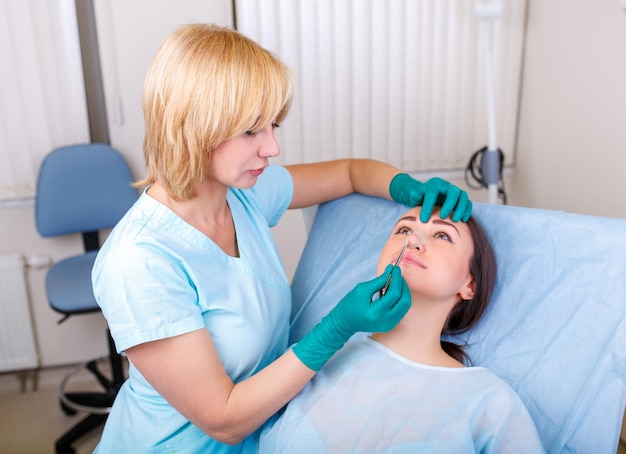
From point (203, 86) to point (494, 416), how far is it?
0.69 meters

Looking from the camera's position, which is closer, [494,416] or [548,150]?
[494,416]

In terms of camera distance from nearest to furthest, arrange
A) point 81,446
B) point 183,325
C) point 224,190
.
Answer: point 183,325 → point 224,190 → point 81,446

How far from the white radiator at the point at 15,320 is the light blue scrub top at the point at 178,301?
1262 mm

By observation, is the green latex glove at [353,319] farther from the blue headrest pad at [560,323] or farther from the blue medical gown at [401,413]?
the blue headrest pad at [560,323]

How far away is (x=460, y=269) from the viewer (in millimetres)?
1123

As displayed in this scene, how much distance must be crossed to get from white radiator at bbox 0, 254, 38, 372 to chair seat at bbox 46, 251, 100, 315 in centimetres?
26

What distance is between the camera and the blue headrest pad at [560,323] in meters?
1.00

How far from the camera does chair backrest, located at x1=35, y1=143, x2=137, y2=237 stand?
81.0 inches

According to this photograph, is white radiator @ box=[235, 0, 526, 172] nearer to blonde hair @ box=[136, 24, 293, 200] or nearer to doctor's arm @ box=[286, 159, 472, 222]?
doctor's arm @ box=[286, 159, 472, 222]

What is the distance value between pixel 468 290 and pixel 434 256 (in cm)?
11

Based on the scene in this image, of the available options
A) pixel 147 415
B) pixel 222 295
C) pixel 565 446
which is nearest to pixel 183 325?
pixel 222 295

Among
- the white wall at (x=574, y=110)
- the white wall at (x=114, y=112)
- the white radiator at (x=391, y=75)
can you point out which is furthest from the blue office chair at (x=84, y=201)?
the white wall at (x=574, y=110)

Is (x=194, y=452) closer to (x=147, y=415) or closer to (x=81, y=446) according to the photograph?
(x=147, y=415)

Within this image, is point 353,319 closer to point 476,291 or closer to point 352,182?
point 476,291
